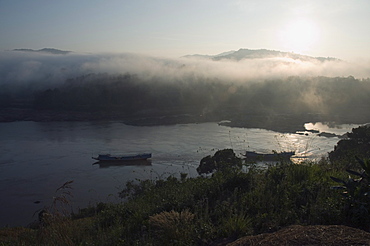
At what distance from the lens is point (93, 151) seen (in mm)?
26828

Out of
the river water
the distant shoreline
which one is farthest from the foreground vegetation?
the distant shoreline

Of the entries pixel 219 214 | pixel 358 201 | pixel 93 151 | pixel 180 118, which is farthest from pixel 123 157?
pixel 358 201

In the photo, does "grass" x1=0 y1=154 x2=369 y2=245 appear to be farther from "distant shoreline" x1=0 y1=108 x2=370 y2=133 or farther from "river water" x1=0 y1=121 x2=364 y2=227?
"distant shoreline" x1=0 y1=108 x2=370 y2=133

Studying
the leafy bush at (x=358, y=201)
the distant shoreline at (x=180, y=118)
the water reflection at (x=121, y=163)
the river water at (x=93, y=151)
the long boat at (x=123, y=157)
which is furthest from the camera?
the distant shoreline at (x=180, y=118)

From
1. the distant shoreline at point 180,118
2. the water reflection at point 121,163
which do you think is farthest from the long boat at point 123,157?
the distant shoreline at point 180,118

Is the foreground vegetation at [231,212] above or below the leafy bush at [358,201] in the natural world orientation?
below

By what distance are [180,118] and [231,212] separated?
40.7 meters

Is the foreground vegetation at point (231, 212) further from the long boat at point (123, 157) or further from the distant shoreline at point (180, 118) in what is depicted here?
the distant shoreline at point (180, 118)

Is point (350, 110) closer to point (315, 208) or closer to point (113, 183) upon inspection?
point (113, 183)

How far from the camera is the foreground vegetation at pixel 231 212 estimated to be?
288cm

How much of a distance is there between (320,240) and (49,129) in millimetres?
38840

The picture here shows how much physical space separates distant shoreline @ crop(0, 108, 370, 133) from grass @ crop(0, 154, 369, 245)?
31.3 metres

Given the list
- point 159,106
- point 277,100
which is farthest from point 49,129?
point 277,100

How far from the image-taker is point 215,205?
3.76m
